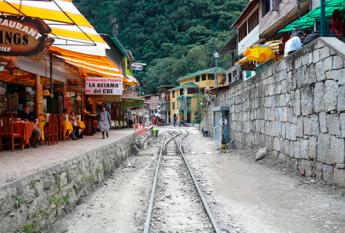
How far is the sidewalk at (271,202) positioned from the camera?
20.2 feet

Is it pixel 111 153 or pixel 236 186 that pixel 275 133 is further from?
pixel 111 153

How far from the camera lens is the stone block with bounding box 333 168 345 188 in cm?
799

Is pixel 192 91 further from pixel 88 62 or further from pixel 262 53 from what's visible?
pixel 88 62

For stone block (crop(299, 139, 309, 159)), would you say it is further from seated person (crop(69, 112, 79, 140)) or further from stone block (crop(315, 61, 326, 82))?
seated person (crop(69, 112, 79, 140))

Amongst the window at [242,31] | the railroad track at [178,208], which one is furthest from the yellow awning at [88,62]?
the window at [242,31]

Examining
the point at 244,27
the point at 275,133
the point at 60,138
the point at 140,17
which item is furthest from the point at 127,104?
the point at 140,17

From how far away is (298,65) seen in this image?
412 inches

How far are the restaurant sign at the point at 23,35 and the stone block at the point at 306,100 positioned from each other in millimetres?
6294

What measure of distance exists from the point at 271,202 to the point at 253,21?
1003 inches

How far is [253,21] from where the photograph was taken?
31156mm

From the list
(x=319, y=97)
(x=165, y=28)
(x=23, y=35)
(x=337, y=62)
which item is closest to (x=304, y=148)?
(x=319, y=97)

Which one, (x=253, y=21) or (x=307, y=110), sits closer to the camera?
(x=307, y=110)

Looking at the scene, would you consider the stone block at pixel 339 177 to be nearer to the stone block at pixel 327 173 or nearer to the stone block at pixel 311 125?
the stone block at pixel 327 173

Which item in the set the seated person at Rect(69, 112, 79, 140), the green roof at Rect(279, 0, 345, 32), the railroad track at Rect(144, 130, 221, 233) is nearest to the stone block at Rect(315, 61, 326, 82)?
the railroad track at Rect(144, 130, 221, 233)
